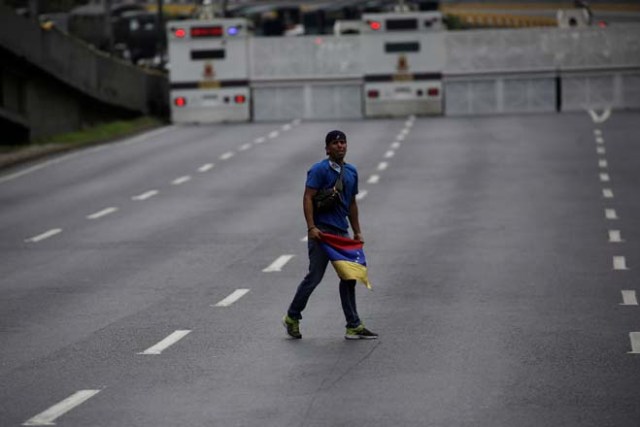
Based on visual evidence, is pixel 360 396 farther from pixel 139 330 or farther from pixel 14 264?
pixel 14 264

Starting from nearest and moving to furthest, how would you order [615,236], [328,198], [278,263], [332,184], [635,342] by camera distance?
1. [635,342]
2. [328,198]
3. [332,184]
4. [278,263]
5. [615,236]

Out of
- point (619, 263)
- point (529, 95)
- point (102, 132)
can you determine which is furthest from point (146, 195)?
point (529, 95)

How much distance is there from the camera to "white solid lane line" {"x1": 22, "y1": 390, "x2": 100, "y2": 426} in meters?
10.6

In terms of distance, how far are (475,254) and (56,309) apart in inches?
238

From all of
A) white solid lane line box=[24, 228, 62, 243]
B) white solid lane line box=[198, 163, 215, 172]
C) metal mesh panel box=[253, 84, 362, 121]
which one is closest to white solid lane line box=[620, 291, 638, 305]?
white solid lane line box=[24, 228, 62, 243]

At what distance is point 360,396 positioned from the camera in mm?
11453

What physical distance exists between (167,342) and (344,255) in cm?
165

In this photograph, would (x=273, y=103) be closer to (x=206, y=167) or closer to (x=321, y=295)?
(x=206, y=167)

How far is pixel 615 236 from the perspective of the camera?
2219 centimetres

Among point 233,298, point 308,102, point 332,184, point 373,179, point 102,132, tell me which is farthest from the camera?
point 308,102

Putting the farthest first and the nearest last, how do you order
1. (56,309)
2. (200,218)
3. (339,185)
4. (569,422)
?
1. (200,218)
2. (56,309)
3. (339,185)
4. (569,422)

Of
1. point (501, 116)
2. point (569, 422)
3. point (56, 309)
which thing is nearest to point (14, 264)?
point (56, 309)

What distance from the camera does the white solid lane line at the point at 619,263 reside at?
62.9 ft

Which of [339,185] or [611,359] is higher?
[339,185]
